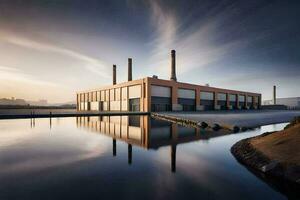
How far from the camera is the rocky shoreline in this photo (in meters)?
5.09

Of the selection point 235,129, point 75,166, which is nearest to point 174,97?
point 235,129

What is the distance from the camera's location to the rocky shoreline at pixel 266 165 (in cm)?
509

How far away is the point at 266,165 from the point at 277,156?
1.92 ft

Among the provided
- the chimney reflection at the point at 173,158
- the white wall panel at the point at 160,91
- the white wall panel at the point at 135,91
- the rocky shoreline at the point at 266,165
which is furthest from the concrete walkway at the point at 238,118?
the white wall panel at the point at 135,91

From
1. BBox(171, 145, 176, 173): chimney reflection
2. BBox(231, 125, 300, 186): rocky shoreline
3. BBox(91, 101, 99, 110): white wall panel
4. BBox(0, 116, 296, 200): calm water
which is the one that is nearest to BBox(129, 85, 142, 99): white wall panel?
BBox(91, 101, 99, 110): white wall panel

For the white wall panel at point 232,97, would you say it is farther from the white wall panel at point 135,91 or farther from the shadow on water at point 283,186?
the shadow on water at point 283,186

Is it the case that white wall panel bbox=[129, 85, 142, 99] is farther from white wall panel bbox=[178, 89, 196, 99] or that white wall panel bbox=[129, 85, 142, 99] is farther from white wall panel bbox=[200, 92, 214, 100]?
white wall panel bbox=[200, 92, 214, 100]

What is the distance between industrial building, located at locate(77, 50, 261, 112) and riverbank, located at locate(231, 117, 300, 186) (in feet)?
94.1

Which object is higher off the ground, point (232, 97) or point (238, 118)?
point (232, 97)

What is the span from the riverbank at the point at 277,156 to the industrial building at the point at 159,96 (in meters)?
28.7

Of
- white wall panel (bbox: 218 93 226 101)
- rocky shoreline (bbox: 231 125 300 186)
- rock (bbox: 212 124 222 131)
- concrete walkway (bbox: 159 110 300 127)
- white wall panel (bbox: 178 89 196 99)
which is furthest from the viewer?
white wall panel (bbox: 218 93 226 101)

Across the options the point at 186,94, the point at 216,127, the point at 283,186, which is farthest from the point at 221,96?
the point at 283,186

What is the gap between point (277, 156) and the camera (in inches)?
239

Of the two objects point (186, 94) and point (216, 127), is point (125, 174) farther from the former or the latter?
point (186, 94)
